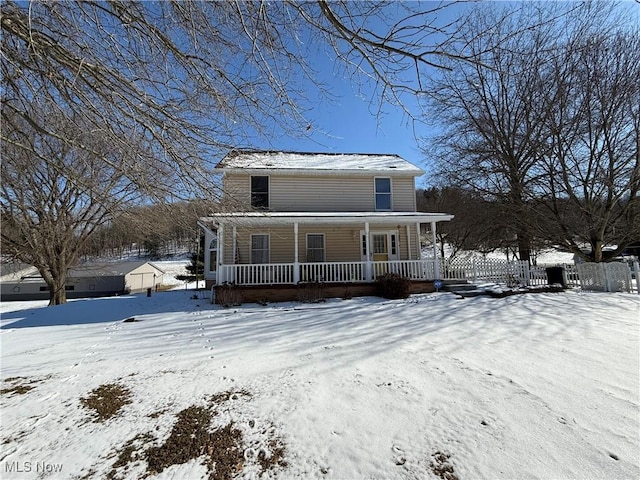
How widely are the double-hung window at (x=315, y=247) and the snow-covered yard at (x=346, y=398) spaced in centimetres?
697

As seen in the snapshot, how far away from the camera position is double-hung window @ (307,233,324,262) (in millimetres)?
13258

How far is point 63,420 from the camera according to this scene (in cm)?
278

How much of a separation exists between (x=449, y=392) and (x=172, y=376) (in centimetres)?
339

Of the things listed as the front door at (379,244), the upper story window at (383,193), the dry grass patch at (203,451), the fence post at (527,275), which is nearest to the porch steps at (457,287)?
the fence post at (527,275)

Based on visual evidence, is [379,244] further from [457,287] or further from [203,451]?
[203,451]

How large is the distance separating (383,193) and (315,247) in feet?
14.1

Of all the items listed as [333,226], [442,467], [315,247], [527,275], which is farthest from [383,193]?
[442,467]

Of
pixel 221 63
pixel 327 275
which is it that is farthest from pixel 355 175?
pixel 221 63

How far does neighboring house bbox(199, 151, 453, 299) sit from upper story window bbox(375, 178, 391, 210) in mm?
48

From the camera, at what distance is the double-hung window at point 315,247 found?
1326cm

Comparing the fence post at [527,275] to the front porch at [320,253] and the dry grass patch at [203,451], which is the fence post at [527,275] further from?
the dry grass patch at [203,451]

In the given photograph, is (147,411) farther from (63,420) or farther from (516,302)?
(516,302)

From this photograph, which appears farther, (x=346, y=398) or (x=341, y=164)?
(x=341, y=164)

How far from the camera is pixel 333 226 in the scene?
1327cm
